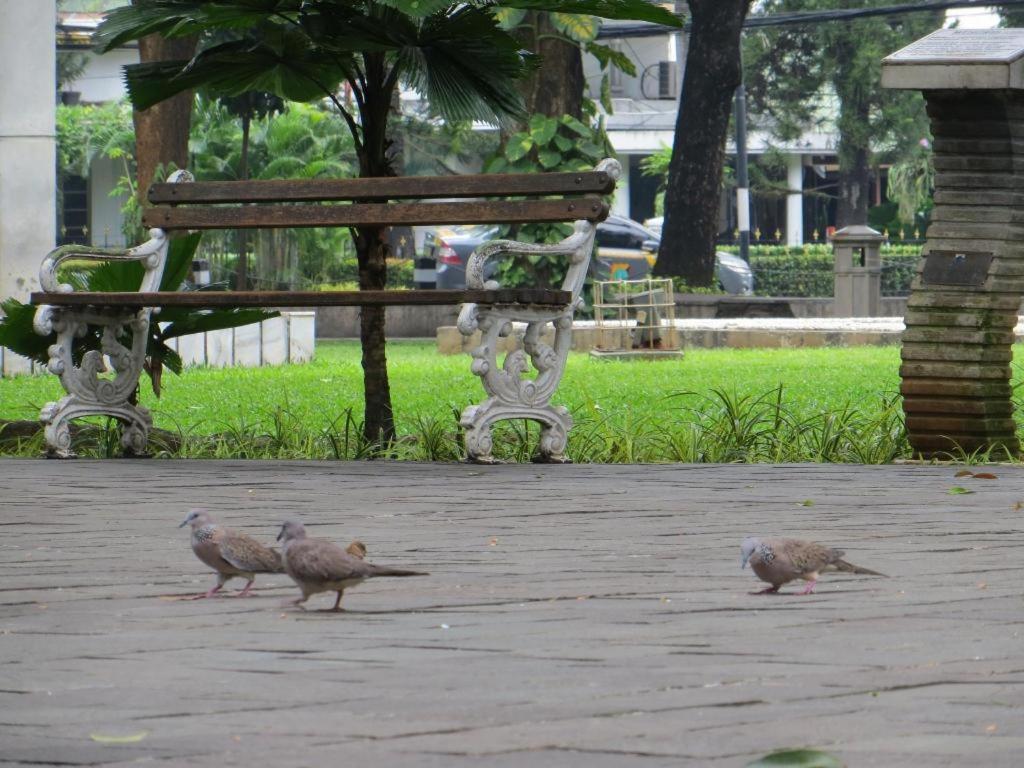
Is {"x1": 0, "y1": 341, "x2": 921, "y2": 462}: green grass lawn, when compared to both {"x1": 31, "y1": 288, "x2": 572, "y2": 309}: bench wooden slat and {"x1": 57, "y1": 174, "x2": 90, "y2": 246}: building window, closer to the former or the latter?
{"x1": 31, "y1": 288, "x2": 572, "y2": 309}: bench wooden slat

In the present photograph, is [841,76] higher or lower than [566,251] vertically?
higher

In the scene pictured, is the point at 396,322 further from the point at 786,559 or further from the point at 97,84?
the point at 97,84

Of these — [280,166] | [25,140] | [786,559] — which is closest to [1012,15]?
[280,166]

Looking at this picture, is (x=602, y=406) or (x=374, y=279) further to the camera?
(x=602, y=406)

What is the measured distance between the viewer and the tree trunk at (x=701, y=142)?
2781 cm

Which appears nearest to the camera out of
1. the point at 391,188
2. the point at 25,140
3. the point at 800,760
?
the point at 800,760

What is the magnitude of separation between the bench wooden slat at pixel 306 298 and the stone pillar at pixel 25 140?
7670mm

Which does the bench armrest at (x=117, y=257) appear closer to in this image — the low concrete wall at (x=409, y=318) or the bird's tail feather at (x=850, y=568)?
the bird's tail feather at (x=850, y=568)

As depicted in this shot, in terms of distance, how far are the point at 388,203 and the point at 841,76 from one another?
147 feet

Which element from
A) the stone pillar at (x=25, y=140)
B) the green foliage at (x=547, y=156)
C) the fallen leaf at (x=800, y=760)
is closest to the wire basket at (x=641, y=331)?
the green foliage at (x=547, y=156)

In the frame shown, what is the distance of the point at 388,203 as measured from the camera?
Answer: 26.7 ft

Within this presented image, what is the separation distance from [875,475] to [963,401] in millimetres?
619

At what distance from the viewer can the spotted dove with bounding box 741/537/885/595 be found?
407cm

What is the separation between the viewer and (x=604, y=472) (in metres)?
7.30
